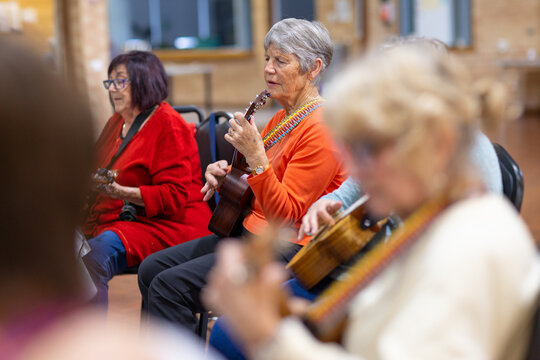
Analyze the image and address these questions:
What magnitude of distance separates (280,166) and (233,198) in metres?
0.21

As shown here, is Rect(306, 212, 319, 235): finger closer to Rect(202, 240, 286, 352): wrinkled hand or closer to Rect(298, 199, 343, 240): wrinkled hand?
Rect(298, 199, 343, 240): wrinkled hand

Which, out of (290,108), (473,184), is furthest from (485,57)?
(473,184)

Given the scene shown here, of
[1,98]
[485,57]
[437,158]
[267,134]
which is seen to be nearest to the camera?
[1,98]

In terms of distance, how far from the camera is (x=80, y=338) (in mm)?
748

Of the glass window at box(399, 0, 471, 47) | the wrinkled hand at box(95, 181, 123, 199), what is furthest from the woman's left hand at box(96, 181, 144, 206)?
the glass window at box(399, 0, 471, 47)

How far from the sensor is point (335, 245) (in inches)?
61.2

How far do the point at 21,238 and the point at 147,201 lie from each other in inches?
70.0

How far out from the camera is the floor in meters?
3.26

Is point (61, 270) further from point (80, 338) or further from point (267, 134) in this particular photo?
point (267, 134)

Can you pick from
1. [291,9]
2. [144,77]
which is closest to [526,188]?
[144,77]

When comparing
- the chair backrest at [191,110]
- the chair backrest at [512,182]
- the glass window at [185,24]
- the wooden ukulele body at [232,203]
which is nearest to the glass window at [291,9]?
the glass window at [185,24]

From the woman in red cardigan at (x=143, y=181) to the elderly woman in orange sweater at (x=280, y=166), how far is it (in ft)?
0.68

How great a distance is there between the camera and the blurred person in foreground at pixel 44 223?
0.75 m

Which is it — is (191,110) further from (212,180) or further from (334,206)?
(334,206)
